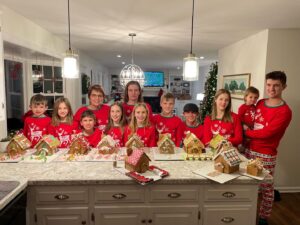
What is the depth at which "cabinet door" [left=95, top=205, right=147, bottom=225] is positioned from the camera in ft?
5.12

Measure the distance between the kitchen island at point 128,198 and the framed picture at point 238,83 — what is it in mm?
2367

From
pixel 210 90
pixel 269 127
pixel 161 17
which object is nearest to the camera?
pixel 269 127

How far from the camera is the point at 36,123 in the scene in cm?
229

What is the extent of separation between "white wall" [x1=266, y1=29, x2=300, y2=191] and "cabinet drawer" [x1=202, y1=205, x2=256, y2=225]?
187 cm

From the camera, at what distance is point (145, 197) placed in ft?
5.14

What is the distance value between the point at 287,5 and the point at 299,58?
3.70 feet

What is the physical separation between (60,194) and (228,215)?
45.2 inches

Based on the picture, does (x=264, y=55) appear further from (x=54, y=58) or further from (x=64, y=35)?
(x=54, y=58)

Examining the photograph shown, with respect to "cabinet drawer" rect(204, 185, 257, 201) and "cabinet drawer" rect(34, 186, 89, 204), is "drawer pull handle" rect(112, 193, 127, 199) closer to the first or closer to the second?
"cabinet drawer" rect(34, 186, 89, 204)

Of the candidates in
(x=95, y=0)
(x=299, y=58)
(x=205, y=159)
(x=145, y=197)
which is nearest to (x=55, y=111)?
(x=95, y=0)

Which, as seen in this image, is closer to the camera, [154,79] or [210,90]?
[210,90]

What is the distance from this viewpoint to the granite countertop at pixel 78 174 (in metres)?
1.51

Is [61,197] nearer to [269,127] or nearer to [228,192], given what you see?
[228,192]

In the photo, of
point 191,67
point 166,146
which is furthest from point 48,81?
point 191,67
